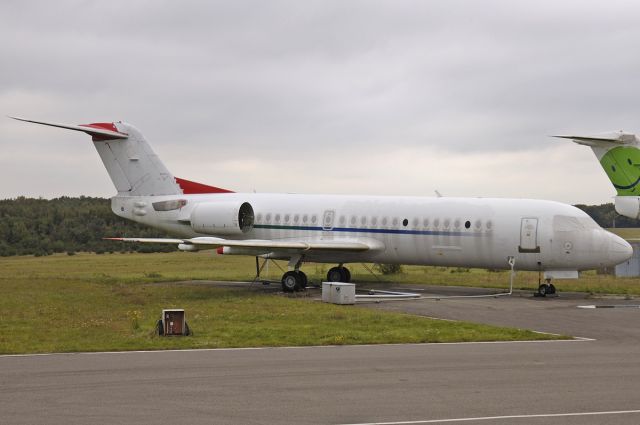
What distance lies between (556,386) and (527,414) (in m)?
1.92

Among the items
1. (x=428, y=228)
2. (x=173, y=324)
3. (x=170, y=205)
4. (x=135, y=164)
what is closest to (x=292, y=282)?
(x=428, y=228)

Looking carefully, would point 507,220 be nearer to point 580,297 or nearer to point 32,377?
point 580,297

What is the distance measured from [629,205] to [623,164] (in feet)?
5.27

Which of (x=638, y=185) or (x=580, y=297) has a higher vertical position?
(x=638, y=185)

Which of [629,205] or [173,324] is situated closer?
[173,324]

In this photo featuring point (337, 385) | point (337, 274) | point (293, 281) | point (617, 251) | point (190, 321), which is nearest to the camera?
point (337, 385)

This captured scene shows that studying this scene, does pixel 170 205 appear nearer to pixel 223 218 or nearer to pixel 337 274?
pixel 223 218

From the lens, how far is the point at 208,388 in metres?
11.5

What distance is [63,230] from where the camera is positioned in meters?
77.2

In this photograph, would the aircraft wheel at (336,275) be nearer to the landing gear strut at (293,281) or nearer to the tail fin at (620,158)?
the landing gear strut at (293,281)

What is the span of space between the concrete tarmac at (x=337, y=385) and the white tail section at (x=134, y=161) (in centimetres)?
2091

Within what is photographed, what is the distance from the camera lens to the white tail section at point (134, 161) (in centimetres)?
3509

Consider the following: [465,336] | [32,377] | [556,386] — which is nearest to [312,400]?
[556,386]

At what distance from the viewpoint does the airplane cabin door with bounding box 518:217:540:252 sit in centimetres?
2798
